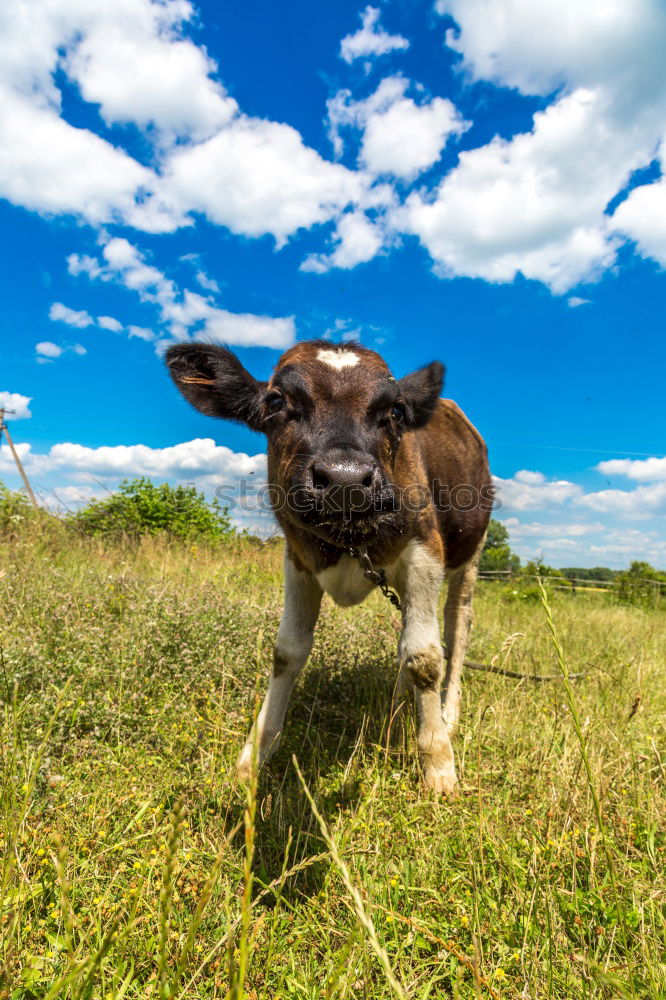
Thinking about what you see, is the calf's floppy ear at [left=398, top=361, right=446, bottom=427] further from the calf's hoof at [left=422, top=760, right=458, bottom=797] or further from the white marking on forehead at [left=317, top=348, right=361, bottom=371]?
the calf's hoof at [left=422, top=760, right=458, bottom=797]

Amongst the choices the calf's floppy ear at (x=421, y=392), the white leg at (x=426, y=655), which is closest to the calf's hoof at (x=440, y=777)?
the white leg at (x=426, y=655)

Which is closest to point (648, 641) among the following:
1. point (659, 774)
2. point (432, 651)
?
point (659, 774)

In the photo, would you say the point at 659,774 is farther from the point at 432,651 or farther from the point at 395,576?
the point at 395,576

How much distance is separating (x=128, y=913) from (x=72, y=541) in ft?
27.9

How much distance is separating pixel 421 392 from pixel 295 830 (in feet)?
9.12

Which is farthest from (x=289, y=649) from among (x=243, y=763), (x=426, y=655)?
(x=426, y=655)

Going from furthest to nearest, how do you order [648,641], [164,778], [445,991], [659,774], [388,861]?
[648,641], [659,774], [164,778], [388,861], [445,991]

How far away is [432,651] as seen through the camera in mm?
3596

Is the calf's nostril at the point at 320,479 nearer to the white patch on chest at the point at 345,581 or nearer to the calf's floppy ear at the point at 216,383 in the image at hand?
the white patch on chest at the point at 345,581

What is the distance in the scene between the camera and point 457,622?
5.27 m

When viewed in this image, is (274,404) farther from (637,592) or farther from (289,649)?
(637,592)

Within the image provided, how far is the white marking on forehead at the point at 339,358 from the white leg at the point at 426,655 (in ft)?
3.90

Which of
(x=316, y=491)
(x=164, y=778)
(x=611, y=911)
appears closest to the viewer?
(x=611, y=911)

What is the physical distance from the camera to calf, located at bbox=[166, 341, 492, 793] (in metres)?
2.90
